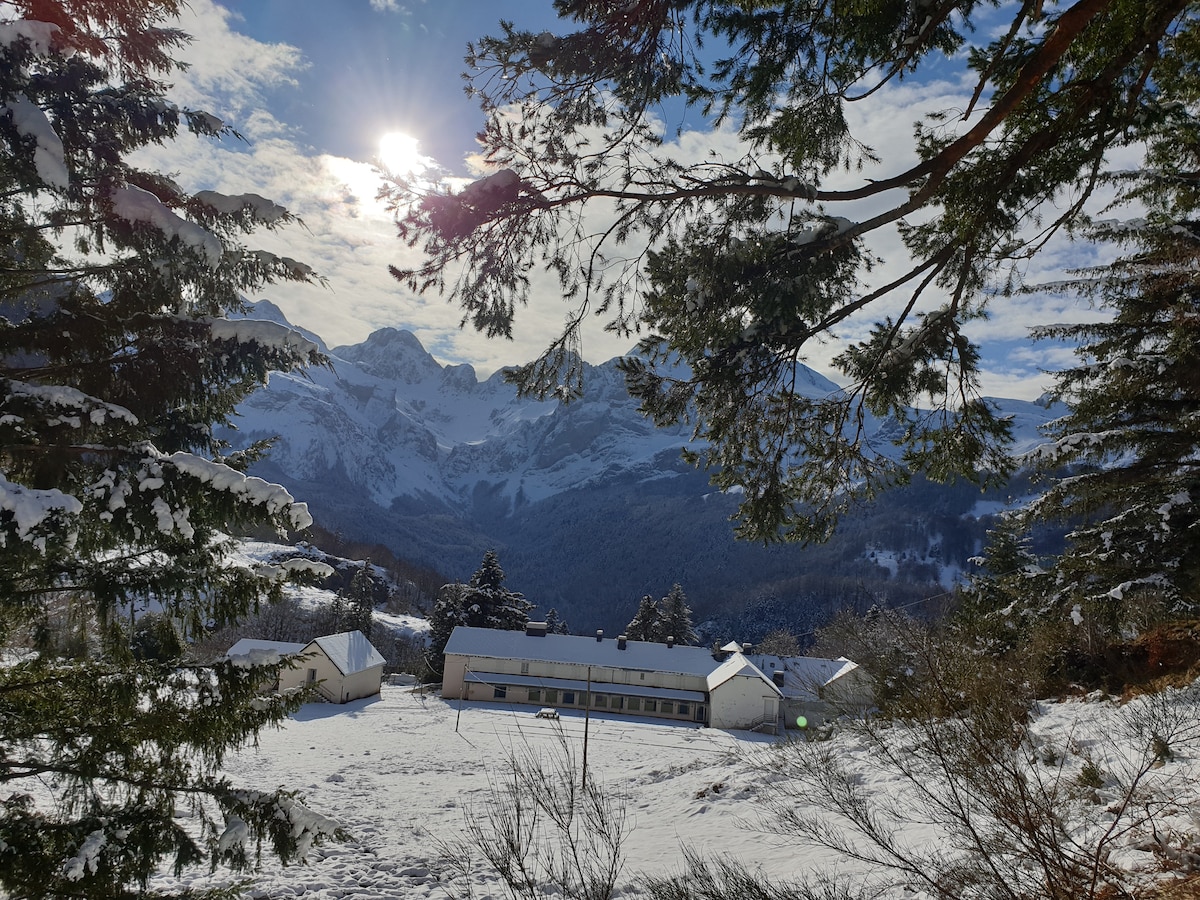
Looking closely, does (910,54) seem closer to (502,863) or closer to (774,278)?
(774,278)

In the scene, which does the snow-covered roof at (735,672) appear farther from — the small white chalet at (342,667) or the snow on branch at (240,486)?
the snow on branch at (240,486)

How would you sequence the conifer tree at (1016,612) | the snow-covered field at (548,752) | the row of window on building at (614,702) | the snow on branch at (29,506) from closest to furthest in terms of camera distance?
the snow on branch at (29,506) → the snow-covered field at (548,752) → the conifer tree at (1016,612) → the row of window on building at (614,702)

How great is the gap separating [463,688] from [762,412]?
131 feet

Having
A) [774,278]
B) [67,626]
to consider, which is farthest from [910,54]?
[67,626]

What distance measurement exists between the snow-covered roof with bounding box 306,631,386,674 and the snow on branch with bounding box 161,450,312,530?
38.1 meters

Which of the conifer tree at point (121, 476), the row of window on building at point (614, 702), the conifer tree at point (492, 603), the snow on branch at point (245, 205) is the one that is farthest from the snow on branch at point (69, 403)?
the conifer tree at point (492, 603)

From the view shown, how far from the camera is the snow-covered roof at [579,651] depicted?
42.8 m

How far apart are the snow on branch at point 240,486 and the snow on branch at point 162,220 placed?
4.66ft

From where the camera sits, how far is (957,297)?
17.5 ft

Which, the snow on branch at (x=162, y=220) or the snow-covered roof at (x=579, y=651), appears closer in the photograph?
the snow on branch at (x=162, y=220)

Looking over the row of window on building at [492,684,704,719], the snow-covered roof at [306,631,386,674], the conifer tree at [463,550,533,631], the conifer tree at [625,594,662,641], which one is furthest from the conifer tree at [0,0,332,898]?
the conifer tree at [625,594,662,641]

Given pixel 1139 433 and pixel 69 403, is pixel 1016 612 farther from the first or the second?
pixel 69 403

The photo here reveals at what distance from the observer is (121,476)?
4.17 m

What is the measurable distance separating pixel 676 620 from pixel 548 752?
41159 millimetres
